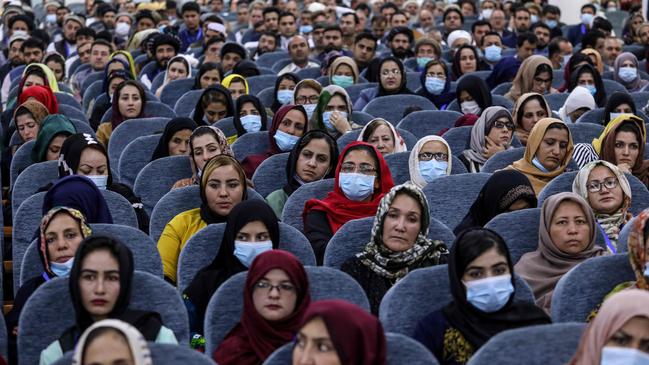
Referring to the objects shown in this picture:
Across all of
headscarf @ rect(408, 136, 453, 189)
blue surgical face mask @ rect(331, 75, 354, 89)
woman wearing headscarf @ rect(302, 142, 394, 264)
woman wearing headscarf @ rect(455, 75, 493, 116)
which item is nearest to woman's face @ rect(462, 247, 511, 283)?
woman wearing headscarf @ rect(302, 142, 394, 264)

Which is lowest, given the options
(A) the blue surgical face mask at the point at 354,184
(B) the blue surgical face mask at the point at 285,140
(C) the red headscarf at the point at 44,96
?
(A) the blue surgical face mask at the point at 354,184

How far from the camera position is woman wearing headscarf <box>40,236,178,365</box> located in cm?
386

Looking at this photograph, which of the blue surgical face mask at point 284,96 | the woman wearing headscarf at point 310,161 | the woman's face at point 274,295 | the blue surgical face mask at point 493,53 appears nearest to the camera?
the woman's face at point 274,295

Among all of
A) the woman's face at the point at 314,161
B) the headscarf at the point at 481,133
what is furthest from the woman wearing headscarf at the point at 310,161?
the headscarf at the point at 481,133

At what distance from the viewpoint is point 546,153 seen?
6.25 metres

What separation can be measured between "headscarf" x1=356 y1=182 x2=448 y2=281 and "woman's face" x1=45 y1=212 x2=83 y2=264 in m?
1.13

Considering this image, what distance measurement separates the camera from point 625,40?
13648 millimetres

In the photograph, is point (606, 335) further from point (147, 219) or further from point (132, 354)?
point (147, 219)

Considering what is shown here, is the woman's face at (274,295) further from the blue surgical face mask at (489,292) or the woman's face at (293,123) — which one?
the woman's face at (293,123)

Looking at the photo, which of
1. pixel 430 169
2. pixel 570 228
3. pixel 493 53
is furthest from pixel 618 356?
pixel 493 53

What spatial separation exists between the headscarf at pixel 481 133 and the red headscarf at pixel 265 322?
10.4 ft

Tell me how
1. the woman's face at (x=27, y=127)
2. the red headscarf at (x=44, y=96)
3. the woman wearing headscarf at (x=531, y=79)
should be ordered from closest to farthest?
the woman's face at (x=27, y=127) < the red headscarf at (x=44, y=96) < the woman wearing headscarf at (x=531, y=79)

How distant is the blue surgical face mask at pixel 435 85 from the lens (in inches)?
357

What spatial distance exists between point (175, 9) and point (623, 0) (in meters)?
6.55
